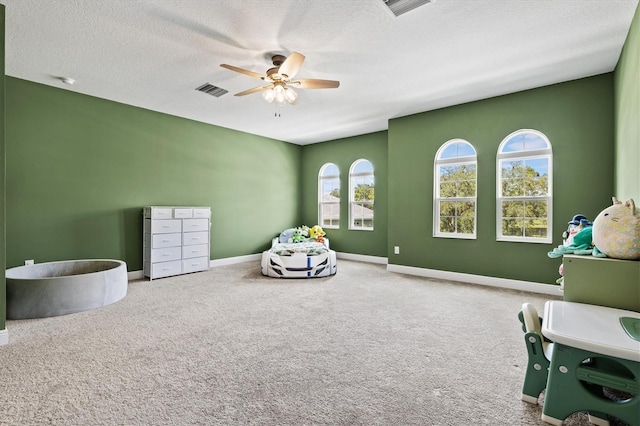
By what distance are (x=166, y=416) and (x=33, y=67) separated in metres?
4.17

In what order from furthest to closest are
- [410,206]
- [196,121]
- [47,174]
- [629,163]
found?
1. [196,121]
2. [410,206]
3. [47,174]
4. [629,163]

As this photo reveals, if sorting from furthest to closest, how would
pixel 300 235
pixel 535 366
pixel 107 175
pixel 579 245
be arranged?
1. pixel 300 235
2. pixel 107 175
3. pixel 579 245
4. pixel 535 366

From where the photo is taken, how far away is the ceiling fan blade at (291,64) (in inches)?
107

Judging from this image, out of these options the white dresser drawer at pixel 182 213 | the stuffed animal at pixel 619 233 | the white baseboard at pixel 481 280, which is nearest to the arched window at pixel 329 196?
the white baseboard at pixel 481 280

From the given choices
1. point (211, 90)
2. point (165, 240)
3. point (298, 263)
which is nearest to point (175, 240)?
point (165, 240)

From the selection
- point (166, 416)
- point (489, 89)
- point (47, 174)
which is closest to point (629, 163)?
point (489, 89)

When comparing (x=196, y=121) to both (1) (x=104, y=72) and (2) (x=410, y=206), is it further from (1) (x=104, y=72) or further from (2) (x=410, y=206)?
(2) (x=410, y=206)

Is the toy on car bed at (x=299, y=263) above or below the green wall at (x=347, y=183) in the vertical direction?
below

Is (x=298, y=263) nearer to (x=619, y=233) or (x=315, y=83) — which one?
(x=315, y=83)

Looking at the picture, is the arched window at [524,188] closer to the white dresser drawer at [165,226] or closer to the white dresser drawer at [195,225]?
the white dresser drawer at [195,225]

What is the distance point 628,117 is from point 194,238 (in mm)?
5677

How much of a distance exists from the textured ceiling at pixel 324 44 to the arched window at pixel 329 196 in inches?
111

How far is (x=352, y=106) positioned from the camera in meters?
4.82

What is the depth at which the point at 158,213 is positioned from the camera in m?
4.66
